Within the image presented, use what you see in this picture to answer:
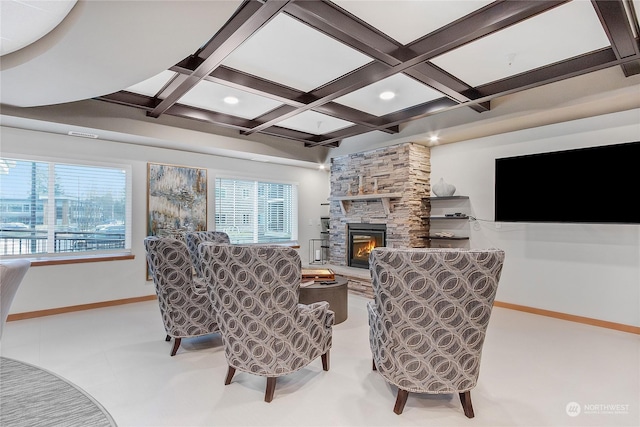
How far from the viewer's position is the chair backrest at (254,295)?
2152mm

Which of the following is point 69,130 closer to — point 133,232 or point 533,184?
point 133,232

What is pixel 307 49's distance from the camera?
2877mm

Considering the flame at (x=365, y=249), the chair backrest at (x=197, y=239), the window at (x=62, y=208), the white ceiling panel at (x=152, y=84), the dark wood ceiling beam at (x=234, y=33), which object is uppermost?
the white ceiling panel at (x=152, y=84)

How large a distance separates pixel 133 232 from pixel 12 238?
4.42ft

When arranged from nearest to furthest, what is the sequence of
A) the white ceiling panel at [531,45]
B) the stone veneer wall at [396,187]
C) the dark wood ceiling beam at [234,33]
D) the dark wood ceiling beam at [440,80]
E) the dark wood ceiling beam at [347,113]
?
the dark wood ceiling beam at [234,33] → the white ceiling panel at [531,45] → the dark wood ceiling beam at [440,80] → the dark wood ceiling beam at [347,113] → the stone veneer wall at [396,187]

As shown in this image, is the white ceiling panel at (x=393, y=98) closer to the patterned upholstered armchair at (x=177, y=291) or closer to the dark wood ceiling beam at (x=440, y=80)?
the dark wood ceiling beam at (x=440, y=80)

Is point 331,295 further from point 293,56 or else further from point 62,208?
point 62,208

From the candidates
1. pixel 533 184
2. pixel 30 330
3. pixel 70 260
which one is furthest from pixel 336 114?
pixel 30 330

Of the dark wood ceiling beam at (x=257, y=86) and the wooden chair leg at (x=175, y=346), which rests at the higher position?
the dark wood ceiling beam at (x=257, y=86)

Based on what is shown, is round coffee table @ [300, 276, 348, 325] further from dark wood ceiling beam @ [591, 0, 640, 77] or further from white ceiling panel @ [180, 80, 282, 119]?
dark wood ceiling beam @ [591, 0, 640, 77]

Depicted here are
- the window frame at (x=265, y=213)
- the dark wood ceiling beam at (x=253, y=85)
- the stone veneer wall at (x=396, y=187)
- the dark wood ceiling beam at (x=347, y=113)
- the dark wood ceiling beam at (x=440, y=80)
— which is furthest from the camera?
the window frame at (x=265, y=213)

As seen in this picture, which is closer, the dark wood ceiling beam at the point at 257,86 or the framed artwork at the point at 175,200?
the dark wood ceiling beam at the point at 257,86

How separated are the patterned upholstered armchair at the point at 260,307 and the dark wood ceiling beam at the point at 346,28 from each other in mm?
1600

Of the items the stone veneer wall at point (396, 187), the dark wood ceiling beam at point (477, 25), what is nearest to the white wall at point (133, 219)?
the stone veneer wall at point (396, 187)
